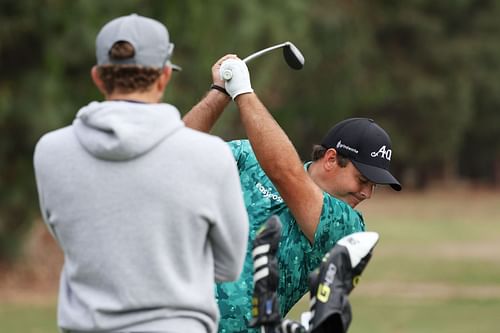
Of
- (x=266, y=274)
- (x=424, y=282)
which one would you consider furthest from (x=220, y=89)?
(x=424, y=282)

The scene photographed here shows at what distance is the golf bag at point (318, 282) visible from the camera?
3850 mm

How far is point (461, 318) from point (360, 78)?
32.5 m

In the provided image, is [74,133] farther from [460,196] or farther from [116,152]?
[460,196]

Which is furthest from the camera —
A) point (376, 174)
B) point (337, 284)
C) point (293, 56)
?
point (293, 56)

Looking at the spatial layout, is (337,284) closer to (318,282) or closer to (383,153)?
(318,282)

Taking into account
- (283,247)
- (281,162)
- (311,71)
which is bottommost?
(311,71)

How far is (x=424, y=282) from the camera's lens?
23484 mm

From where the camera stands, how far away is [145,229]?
11.2ft

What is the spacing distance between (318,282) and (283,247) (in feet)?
3.29

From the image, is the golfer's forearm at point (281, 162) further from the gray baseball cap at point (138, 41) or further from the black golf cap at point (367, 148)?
the gray baseball cap at point (138, 41)

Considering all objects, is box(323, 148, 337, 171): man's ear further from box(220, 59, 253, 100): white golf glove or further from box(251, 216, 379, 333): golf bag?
box(251, 216, 379, 333): golf bag

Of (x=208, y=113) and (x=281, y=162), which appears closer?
(x=281, y=162)

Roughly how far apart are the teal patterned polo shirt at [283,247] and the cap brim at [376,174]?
162mm

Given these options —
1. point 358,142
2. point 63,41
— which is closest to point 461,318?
point 63,41
